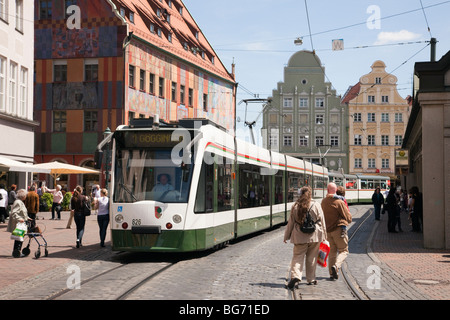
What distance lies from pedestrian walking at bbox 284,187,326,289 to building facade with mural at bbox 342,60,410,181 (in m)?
71.6

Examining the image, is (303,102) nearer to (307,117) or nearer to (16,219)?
(307,117)

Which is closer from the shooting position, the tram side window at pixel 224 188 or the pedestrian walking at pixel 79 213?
the tram side window at pixel 224 188

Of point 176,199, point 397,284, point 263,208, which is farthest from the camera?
point 263,208

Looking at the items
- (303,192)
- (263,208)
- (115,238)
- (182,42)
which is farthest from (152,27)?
(303,192)

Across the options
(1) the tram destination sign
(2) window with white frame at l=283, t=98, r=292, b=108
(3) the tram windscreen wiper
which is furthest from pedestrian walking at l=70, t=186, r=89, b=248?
(2) window with white frame at l=283, t=98, r=292, b=108

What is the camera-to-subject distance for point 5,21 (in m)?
29.9

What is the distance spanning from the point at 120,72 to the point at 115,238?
29.4 meters

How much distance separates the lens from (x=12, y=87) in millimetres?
31344

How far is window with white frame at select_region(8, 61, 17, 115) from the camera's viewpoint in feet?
102

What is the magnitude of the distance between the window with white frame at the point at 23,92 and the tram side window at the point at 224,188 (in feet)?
59.2

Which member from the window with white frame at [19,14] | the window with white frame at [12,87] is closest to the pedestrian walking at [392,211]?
the window with white frame at [12,87]

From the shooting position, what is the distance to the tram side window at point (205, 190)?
14.5 m

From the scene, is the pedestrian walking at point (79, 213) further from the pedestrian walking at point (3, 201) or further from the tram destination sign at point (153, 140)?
the pedestrian walking at point (3, 201)

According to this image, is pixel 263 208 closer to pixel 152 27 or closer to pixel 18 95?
pixel 18 95
